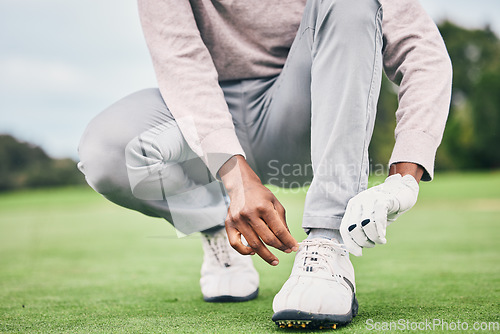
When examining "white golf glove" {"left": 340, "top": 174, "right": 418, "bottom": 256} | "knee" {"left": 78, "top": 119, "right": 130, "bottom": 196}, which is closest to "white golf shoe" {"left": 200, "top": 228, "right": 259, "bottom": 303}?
"knee" {"left": 78, "top": 119, "right": 130, "bottom": 196}

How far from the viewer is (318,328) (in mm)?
1050

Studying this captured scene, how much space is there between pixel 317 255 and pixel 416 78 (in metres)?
0.50

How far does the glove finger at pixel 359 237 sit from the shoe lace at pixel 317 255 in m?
0.09

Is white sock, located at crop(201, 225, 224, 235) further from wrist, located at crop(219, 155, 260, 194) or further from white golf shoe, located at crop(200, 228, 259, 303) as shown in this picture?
wrist, located at crop(219, 155, 260, 194)

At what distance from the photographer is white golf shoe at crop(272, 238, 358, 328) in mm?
1018

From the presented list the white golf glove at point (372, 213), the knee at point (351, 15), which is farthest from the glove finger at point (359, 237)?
the knee at point (351, 15)

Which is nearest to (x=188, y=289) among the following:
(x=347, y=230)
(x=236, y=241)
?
(x=236, y=241)

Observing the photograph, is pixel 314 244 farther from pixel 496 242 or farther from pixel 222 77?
pixel 496 242

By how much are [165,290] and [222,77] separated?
2.46 ft

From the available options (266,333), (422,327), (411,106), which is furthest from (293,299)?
(411,106)

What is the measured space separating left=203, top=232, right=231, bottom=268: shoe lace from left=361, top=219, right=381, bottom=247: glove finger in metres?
0.68

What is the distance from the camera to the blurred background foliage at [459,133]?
18.8 meters

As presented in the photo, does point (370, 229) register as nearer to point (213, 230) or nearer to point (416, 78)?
point (416, 78)

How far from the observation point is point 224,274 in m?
1.57
